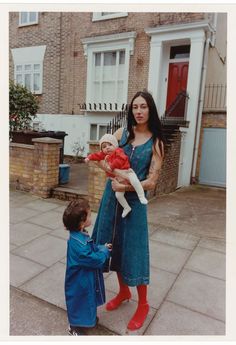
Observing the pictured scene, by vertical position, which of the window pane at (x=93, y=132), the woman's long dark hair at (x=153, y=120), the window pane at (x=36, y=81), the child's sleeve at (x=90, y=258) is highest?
the window pane at (x=36, y=81)

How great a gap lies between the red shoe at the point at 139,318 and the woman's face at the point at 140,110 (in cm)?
150

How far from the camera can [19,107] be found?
7.06 meters

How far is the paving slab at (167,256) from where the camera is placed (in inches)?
127

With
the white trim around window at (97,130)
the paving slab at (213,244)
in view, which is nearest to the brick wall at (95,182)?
the paving slab at (213,244)

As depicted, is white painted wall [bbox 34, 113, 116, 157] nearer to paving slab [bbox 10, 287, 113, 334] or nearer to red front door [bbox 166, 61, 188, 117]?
red front door [bbox 166, 61, 188, 117]

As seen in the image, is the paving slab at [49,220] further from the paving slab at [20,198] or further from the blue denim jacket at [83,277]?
the blue denim jacket at [83,277]

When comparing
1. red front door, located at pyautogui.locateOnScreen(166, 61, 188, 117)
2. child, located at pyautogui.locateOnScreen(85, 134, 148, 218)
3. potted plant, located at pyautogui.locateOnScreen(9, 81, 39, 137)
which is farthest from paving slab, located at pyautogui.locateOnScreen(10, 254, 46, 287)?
red front door, located at pyautogui.locateOnScreen(166, 61, 188, 117)

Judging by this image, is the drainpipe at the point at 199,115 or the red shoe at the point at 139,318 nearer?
the red shoe at the point at 139,318

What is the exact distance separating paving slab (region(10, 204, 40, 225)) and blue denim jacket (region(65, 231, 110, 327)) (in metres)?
2.63

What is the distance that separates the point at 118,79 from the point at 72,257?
29.2 feet

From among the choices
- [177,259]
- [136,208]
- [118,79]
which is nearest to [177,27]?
[118,79]

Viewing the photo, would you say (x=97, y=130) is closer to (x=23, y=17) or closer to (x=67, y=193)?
(x=67, y=193)

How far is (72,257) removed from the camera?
1.99 meters

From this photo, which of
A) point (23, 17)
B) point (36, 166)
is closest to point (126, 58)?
point (23, 17)
